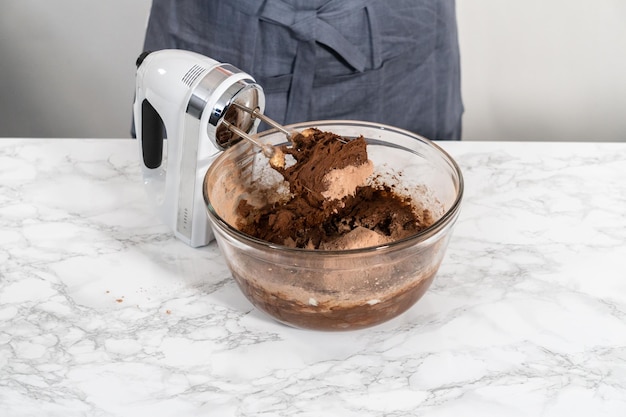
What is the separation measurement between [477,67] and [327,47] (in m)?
0.74

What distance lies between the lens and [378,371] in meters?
0.74

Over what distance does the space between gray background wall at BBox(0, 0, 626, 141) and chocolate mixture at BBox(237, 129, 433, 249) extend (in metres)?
1.07

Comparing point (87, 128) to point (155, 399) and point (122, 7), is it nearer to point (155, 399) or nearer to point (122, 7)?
point (122, 7)

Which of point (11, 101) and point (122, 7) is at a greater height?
point (122, 7)

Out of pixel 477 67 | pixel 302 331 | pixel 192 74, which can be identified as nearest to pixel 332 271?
pixel 302 331

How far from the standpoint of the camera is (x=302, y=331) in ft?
2.63

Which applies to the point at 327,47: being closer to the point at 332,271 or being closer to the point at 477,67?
the point at 332,271

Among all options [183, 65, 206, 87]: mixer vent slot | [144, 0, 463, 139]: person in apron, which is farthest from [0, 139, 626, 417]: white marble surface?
[144, 0, 463, 139]: person in apron

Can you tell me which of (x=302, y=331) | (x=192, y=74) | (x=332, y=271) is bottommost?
(x=302, y=331)

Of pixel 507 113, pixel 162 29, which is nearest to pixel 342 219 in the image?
pixel 162 29

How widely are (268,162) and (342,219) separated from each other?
0.13 m

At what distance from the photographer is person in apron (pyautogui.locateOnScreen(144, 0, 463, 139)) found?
121cm

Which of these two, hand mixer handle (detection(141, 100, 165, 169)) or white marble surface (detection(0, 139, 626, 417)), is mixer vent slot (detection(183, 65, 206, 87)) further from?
white marble surface (detection(0, 139, 626, 417))

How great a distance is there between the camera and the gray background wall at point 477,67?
176 cm
